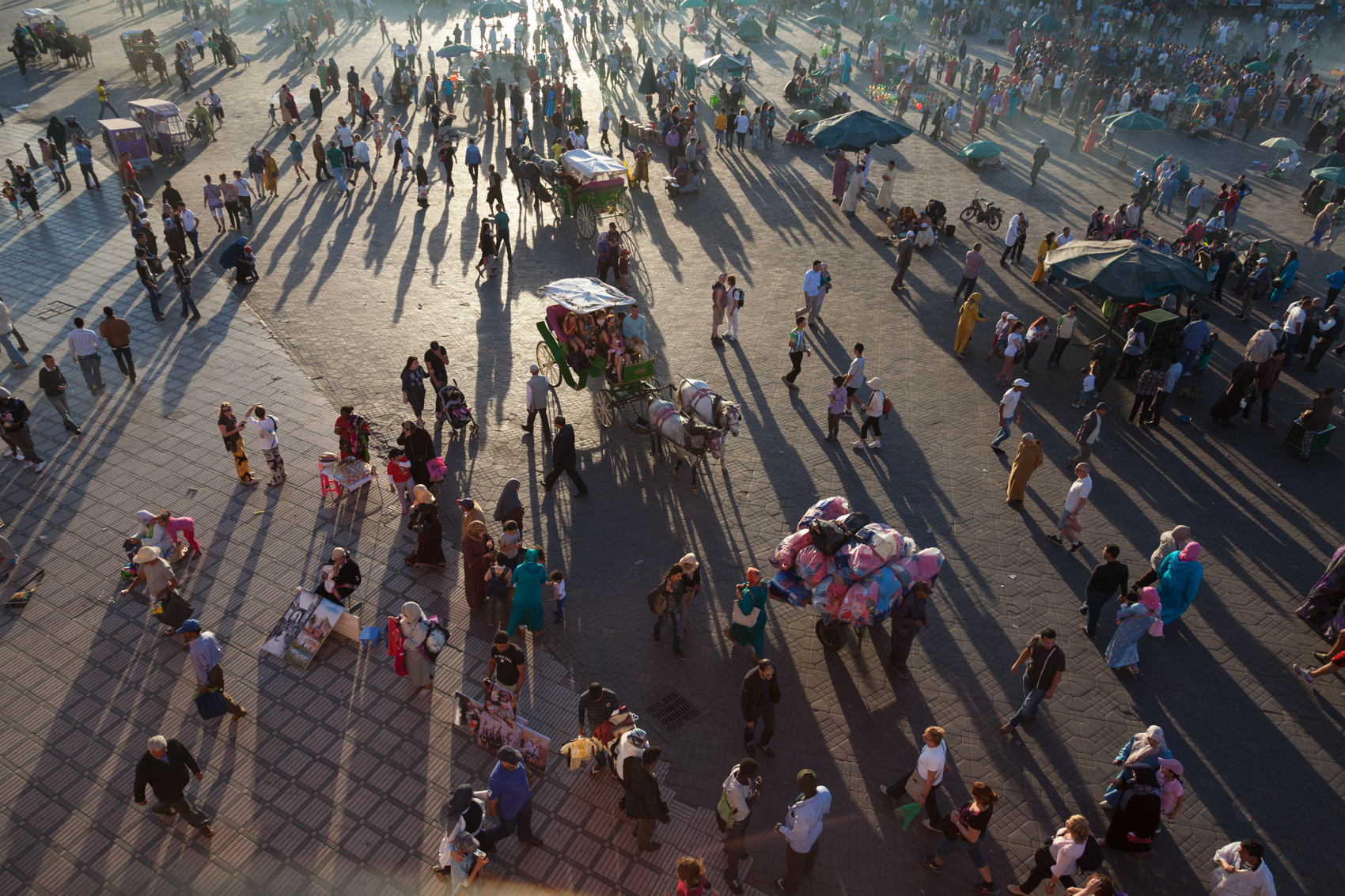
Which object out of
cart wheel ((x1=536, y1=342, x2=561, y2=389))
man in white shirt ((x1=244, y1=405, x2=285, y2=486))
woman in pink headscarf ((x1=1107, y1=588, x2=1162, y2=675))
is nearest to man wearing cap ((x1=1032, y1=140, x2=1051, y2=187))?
cart wheel ((x1=536, y1=342, x2=561, y2=389))

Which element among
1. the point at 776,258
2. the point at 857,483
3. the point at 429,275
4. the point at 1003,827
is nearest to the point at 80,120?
the point at 429,275

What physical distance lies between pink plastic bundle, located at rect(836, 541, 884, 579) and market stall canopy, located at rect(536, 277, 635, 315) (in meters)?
6.17

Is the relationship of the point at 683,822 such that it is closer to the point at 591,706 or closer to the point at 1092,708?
the point at 591,706

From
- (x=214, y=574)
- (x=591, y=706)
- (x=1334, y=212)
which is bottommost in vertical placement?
(x=214, y=574)

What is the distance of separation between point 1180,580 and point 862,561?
4.11 metres

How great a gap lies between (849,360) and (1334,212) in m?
16.4

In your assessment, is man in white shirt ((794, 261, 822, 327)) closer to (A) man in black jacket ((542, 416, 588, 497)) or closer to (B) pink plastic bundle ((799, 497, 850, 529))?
(A) man in black jacket ((542, 416, 588, 497))

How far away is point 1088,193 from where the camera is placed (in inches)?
967

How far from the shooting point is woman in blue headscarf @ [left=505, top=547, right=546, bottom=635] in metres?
8.80

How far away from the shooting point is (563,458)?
A: 1123 cm

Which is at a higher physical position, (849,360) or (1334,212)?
(1334,212)

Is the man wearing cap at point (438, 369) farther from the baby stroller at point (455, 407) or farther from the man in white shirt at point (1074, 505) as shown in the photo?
the man in white shirt at point (1074, 505)

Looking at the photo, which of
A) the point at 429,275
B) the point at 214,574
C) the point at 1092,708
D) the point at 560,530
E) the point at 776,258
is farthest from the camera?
the point at 776,258

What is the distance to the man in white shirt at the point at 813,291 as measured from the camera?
16016 mm
